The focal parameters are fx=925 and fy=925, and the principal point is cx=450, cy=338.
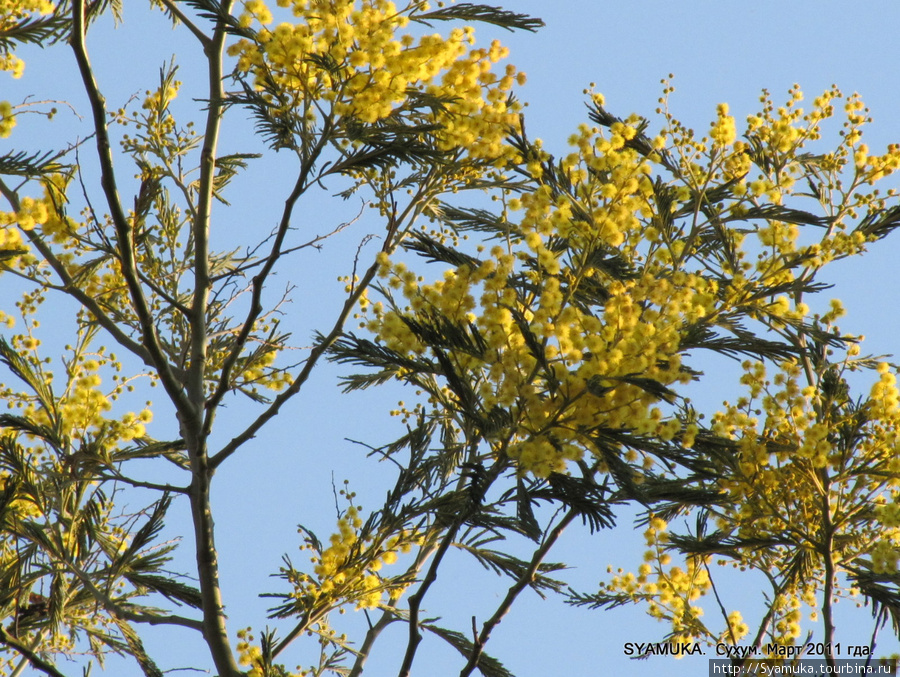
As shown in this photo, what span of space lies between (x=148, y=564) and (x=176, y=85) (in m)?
2.56

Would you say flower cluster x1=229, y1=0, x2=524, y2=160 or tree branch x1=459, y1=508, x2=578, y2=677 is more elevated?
flower cluster x1=229, y1=0, x2=524, y2=160

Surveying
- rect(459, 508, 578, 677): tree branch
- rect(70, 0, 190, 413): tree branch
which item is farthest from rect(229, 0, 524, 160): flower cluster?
rect(459, 508, 578, 677): tree branch

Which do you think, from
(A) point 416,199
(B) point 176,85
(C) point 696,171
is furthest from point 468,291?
(B) point 176,85

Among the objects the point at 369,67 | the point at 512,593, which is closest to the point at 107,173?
the point at 369,67

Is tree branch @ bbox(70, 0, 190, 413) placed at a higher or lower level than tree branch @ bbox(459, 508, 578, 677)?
higher

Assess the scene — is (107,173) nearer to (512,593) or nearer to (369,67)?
(369,67)

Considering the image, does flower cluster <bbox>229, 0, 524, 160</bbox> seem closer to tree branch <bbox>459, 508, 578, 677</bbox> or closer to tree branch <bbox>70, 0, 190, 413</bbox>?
tree branch <bbox>70, 0, 190, 413</bbox>

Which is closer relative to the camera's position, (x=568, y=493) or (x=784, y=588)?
(x=568, y=493)

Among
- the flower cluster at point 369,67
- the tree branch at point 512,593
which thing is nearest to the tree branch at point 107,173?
the flower cluster at point 369,67

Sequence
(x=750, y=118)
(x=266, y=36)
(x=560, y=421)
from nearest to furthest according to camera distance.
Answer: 1. (x=560, y=421)
2. (x=266, y=36)
3. (x=750, y=118)

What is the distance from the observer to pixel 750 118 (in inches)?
185

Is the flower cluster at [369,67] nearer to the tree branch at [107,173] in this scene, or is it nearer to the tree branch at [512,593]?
the tree branch at [107,173]

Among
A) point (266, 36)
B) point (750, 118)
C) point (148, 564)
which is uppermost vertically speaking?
point (750, 118)

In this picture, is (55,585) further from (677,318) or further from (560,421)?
(677,318)
